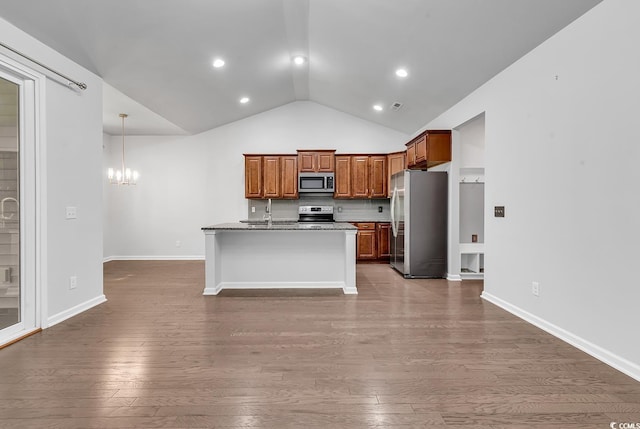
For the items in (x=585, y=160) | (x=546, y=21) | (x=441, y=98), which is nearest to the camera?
(x=585, y=160)

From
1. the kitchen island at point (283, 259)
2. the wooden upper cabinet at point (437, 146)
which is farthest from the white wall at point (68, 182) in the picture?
the wooden upper cabinet at point (437, 146)

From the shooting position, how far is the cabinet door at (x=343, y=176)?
694 centimetres

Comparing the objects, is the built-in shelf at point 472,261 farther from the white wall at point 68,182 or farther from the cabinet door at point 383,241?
the white wall at point 68,182

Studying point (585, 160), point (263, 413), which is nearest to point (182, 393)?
point (263, 413)

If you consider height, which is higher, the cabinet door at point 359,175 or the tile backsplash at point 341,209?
the cabinet door at point 359,175

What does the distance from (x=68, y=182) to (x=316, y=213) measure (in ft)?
14.6

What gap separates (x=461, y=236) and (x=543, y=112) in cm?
284

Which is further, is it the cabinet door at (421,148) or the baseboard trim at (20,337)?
the cabinet door at (421,148)

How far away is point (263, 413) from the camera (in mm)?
1787

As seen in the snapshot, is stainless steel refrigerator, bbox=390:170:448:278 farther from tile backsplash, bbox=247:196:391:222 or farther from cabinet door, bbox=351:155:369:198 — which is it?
tile backsplash, bbox=247:196:391:222

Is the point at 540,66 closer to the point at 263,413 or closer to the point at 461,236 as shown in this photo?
the point at 461,236

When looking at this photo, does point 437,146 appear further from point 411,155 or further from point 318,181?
point 318,181

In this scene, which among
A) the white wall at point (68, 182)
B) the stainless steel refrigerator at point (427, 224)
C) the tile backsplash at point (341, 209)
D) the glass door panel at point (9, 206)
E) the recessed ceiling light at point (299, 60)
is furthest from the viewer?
the tile backsplash at point (341, 209)

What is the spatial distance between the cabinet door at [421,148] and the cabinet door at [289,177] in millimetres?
2502
